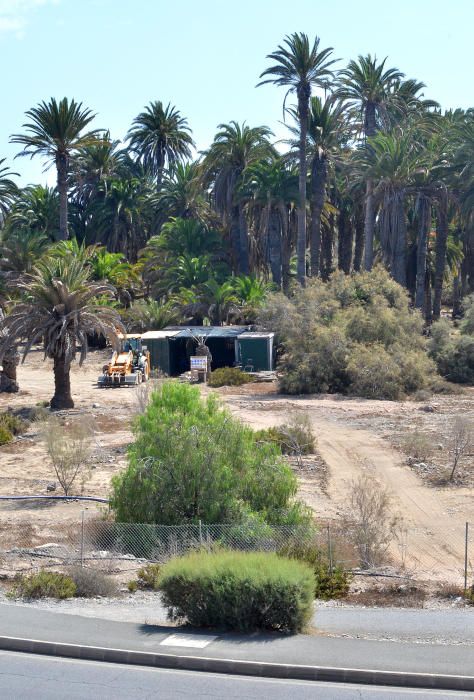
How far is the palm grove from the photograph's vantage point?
170 ft

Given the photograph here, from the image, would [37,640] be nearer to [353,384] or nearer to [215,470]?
[215,470]

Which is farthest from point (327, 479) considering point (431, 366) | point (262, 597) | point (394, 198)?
point (394, 198)

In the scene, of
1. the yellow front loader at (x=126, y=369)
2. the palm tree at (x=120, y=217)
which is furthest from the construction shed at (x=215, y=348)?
the palm tree at (x=120, y=217)

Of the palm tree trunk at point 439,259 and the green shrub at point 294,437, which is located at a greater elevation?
the palm tree trunk at point 439,259

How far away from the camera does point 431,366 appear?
44312 mm

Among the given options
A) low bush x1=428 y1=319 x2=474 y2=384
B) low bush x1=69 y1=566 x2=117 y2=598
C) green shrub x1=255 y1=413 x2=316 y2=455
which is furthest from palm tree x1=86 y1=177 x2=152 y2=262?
low bush x1=69 y1=566 x2=117 y2=598

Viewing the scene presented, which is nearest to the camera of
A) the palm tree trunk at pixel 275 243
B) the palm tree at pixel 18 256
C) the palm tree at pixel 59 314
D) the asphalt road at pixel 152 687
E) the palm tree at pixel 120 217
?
the asphalt road at pixel 152 687

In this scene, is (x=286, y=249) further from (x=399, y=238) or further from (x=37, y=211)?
(x=37, y=211)

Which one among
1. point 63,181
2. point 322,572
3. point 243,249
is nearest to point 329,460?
point 322,572

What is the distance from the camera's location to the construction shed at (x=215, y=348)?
49438 mm

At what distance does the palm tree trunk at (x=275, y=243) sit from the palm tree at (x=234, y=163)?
227cm

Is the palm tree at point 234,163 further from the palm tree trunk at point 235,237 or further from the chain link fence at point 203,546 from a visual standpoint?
the chain link fence at point 203,546

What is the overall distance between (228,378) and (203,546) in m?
30.3

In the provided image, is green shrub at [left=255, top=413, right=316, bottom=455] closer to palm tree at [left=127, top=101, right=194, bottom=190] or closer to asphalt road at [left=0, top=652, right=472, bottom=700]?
asphalt road at [left=0, top=652, right=472, bottom=700]
